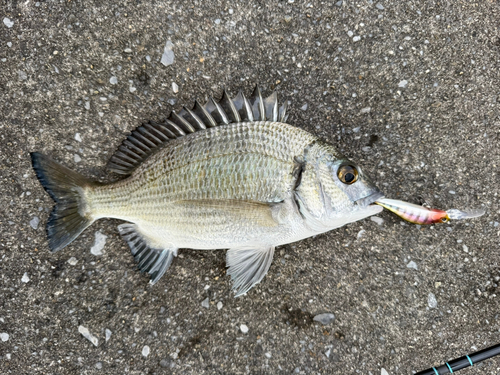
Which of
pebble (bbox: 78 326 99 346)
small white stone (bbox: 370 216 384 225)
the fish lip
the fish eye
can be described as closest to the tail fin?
pebble (bbox: 78 326 99 346)

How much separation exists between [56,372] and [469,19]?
3.72 metres

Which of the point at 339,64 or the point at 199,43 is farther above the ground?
the point at 199,43

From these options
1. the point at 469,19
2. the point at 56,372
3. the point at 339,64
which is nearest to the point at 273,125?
the point at 339,64

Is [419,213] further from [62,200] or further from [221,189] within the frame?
[62,200]

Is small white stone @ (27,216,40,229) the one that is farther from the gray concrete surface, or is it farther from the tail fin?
the tail fin

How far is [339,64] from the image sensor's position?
2213 mm

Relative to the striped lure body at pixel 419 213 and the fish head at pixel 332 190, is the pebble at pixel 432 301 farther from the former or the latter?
the fish head at pixel 332 190

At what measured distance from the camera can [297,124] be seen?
2.21 metres

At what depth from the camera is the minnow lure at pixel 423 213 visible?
1.96m

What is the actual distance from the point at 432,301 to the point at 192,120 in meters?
2.02

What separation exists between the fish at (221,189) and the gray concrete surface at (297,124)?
0.23 metres

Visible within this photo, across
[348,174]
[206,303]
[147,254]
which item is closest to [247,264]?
[206,303]

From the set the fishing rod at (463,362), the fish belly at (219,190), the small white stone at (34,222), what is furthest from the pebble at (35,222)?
the fishing rod at (463,362)

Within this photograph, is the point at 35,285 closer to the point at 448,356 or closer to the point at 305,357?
the point at 305,357
